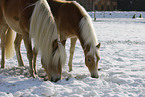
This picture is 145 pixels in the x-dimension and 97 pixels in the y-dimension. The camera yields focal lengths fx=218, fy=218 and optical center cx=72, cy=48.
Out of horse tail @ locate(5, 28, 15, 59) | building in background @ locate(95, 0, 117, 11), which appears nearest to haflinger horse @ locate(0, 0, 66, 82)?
horse tail @ locate(5, 28, 15, 59)

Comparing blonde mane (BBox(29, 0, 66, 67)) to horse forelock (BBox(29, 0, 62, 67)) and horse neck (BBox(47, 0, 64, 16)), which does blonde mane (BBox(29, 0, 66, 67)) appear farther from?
horse neck (BBox(47, 0, 64, 16))

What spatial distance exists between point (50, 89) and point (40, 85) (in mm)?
283

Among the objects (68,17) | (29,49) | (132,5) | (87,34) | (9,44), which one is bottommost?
Answer: (132,5)

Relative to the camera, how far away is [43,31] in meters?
3.65

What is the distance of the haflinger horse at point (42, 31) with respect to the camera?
136 inches

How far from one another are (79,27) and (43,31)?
0.78m

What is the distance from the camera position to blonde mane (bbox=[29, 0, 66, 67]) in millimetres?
3436

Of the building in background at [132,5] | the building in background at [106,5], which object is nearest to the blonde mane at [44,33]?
the building in background at [106,5]

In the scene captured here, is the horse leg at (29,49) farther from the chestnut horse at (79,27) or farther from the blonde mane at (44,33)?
the blonde mane at (44,33)

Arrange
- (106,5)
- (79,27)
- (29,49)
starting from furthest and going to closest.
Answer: (106,5) → (29,49) → (79,27)

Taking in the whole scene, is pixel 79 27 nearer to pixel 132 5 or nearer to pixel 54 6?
pixel 54 6

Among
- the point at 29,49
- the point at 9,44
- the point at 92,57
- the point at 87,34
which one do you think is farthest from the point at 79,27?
the point at 9,44

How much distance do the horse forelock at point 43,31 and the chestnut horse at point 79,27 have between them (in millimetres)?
646

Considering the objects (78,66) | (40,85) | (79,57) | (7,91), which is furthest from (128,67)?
(7,91)
